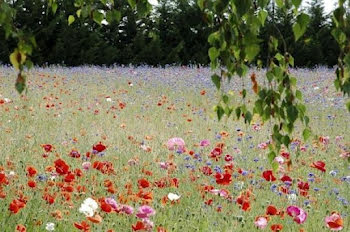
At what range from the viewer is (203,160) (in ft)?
15.5

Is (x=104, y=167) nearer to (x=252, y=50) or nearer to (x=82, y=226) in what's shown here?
(x=82, y=226)

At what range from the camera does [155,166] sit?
178 inches

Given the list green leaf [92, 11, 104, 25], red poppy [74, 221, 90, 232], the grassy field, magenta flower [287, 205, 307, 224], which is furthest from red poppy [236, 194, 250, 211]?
green leaf [92, 11, 104, 25]

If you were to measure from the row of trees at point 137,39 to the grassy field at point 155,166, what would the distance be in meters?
7.11

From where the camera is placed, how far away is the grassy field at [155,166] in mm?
3037

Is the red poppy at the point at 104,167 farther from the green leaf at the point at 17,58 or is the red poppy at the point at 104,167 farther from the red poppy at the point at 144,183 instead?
the green leaf at the point at 17,58

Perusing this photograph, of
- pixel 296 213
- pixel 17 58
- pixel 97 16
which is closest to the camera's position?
pixel 17 58

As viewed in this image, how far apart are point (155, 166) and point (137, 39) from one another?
43.4 feet

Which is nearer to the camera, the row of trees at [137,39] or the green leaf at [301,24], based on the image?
the green leaf at [301,24]

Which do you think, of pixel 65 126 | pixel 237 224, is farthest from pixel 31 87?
pixel 237 224

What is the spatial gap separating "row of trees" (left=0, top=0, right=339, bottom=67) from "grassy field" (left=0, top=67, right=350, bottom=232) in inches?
280

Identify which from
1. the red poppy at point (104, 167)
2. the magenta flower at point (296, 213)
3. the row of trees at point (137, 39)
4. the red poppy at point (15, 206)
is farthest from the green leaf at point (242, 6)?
the row of trees at point (137, 39)

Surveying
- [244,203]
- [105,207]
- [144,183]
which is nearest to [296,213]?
[244,203]

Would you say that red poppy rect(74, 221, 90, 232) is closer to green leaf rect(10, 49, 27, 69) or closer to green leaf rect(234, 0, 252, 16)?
green leaf rect(10, 49, 27, 69)
